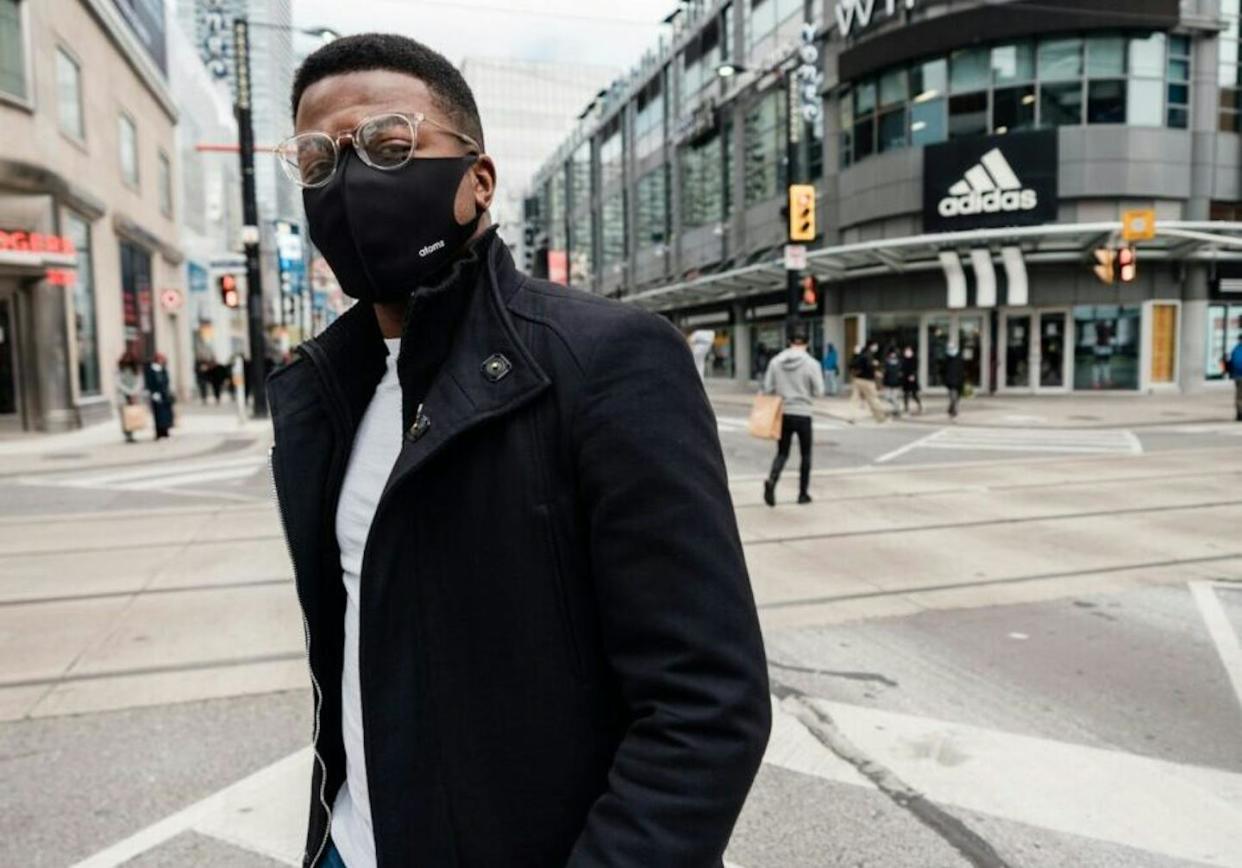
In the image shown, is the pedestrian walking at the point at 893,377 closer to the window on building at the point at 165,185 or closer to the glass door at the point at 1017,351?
the glass door at the point at 1017,351

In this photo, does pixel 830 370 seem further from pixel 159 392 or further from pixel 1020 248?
pixel 159 392

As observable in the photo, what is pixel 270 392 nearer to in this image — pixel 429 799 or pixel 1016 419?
pixel 429 799

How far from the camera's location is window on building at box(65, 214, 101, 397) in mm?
21062

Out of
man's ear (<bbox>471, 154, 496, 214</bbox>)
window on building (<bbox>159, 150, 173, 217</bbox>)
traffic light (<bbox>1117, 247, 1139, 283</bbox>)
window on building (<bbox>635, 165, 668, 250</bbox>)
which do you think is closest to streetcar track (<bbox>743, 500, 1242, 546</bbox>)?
man's ear (<bbox>471, 154, 496, 214</bbox>)

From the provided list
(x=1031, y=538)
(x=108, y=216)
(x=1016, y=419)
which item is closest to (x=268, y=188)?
(x=108, y=216)

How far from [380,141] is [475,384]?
0.47 m

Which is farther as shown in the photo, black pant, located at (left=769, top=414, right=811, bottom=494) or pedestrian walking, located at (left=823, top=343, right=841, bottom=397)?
pedestrian walking, located at (left=823, top=343, right=841, bottom=397)

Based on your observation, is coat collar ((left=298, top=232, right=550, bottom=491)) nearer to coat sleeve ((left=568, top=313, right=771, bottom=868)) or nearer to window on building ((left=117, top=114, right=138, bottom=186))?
coat sleeve ((left=568, top=313, right=771, bottom=868))

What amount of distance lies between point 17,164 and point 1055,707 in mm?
20083

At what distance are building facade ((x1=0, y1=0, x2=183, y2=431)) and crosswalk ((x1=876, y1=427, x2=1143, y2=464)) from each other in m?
17.1

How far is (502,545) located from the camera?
1.22 m

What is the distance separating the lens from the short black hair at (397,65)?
1.39 metres

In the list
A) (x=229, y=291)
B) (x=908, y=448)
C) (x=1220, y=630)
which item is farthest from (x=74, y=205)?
(x=1220, y=630)

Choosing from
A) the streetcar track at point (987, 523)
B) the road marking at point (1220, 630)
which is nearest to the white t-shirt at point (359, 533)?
the road marking at point (1220, 630)
